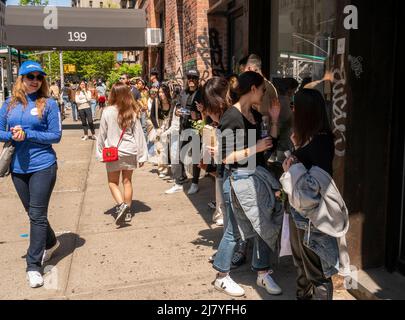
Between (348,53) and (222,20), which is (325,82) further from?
(222,20)

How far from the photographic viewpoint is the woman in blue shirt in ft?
12.8

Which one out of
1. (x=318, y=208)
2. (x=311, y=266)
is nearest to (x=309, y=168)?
(x=318, y=208)

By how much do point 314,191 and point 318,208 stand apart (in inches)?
4.5

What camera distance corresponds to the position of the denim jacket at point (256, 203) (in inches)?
134

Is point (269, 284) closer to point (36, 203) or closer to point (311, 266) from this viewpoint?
point (311, 266)

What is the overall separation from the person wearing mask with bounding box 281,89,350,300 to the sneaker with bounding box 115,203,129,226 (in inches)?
113

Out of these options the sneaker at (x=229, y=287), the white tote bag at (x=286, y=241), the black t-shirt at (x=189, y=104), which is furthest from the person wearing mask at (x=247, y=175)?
the black t-shirt at (x=189, y=104)

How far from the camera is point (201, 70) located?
9172mm

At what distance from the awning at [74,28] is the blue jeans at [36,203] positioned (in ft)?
39.0

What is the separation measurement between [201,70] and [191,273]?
588cm

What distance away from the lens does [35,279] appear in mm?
3836

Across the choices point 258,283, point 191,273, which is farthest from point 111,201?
point 258,283

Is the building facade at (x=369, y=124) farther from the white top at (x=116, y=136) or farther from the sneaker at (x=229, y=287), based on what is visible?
the white top at (x=116, y=136)
